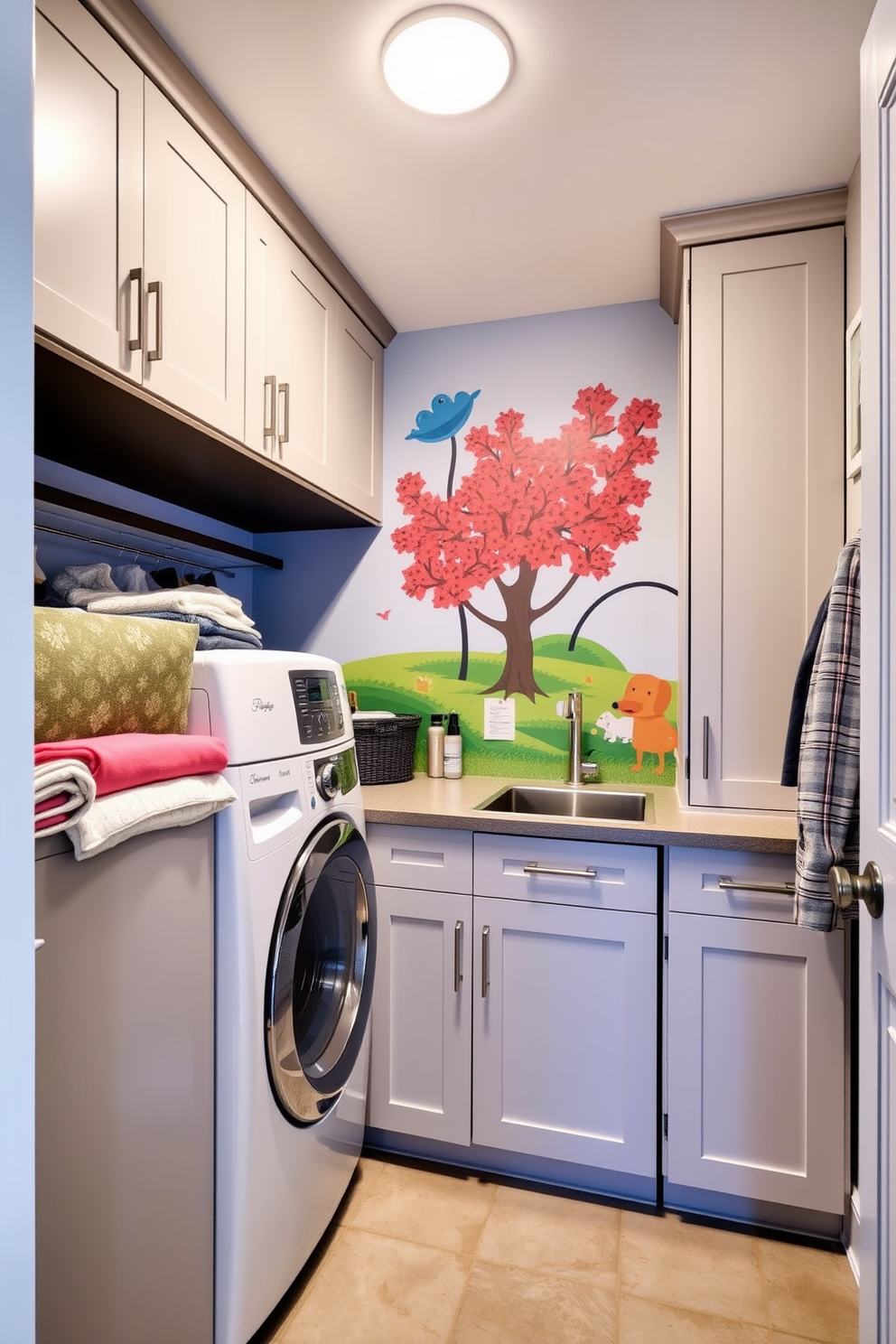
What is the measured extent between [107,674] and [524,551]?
5.44 ft

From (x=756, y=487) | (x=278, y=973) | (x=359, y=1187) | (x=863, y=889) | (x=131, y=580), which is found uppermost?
(x=756, y=487)

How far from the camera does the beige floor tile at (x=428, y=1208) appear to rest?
1646 millimetres

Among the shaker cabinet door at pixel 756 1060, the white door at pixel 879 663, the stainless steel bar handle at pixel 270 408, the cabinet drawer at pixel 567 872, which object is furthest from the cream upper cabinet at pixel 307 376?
the shaker cabinet door at pixel 756 1060

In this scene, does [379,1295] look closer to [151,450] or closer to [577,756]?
[577,756]

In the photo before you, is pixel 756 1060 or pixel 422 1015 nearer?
pixel 756 1060

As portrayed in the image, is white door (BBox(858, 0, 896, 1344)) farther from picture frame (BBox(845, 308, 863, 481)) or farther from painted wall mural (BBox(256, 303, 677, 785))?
painted wall mural (BBox(256, 303, 677, 785))

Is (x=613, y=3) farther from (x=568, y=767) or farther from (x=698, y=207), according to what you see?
(x=568, y=767)

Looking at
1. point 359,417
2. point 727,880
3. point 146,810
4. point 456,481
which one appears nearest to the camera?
point 146,810

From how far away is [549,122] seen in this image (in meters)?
1.57

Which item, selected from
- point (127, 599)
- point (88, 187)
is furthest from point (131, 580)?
point (88, 187)

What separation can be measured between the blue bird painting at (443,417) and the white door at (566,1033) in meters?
1.60

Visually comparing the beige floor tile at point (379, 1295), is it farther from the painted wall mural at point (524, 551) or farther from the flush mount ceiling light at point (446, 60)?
the flush mount ceiling light at point (446, 60)

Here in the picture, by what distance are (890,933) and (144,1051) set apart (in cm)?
102

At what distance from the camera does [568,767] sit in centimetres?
237
